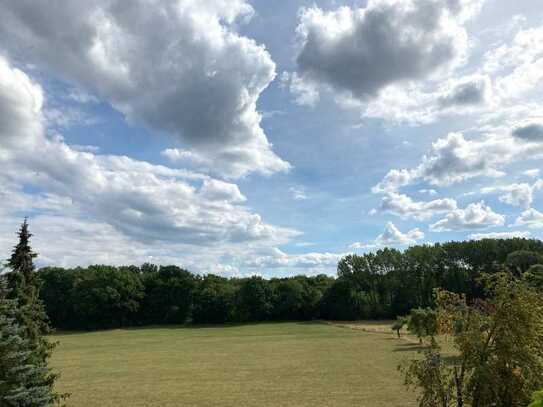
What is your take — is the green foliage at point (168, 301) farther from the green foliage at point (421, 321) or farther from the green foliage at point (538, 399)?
the green foliage at point (538, 399)

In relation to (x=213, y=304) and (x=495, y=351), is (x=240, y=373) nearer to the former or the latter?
(x=495, y=351)

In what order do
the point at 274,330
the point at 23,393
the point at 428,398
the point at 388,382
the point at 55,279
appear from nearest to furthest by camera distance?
the point at 428,398
the point at 23,393
the point at 388,382
the point at 274,330
the point at 55,279

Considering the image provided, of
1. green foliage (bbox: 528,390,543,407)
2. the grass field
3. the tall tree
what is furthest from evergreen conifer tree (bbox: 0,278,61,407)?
green foliage (bbox: 528,390,543,407)

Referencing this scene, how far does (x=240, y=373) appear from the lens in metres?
37.6

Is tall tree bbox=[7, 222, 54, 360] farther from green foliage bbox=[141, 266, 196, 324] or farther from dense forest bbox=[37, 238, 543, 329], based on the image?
green foliage bbox=[141, 266, 196, 324]

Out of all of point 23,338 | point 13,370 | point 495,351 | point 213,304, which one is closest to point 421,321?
point 495,351

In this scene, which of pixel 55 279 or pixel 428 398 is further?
pixel 55 279

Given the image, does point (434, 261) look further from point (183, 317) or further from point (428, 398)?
point (428, 398)

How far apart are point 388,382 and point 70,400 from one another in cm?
1947

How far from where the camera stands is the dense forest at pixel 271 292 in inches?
4060

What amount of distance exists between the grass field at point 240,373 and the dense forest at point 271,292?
38.1 m

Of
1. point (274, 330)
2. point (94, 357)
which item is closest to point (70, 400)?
point (94, 357)

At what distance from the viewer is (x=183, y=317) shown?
109 meters

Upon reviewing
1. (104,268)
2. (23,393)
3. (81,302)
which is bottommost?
(23,393)
